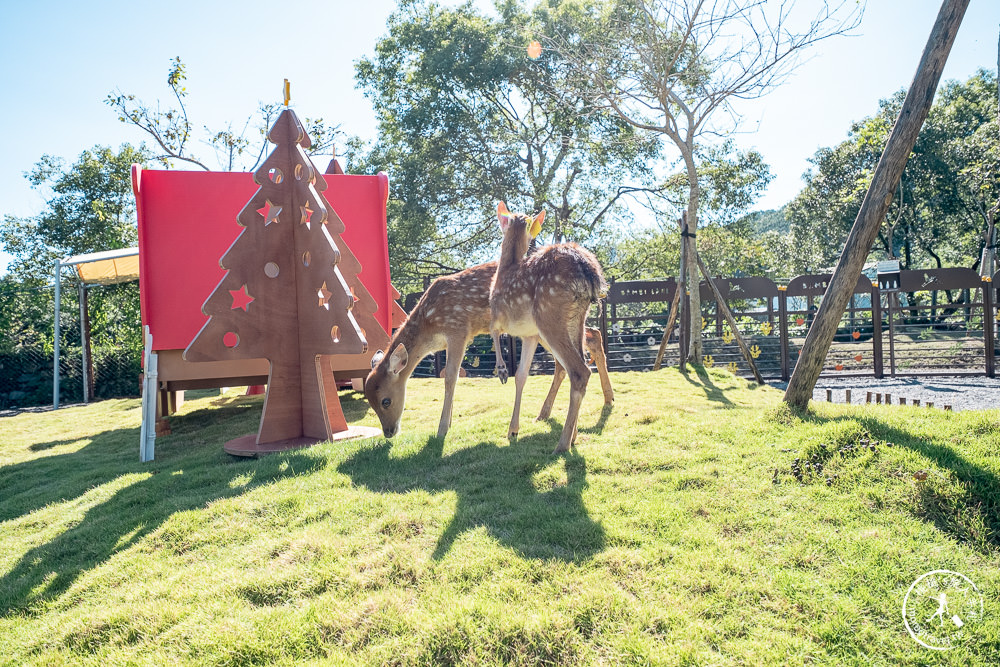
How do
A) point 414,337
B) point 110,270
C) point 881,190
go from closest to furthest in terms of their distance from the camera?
1. point 881,190
2. point 414,337
3. point 110,270

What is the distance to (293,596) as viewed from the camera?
127 inches

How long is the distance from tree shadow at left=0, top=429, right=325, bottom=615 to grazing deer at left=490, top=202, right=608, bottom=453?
229 cm

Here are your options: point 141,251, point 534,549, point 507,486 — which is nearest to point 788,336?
point 507,486

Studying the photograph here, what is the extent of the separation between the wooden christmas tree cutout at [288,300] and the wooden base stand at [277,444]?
0.04ft

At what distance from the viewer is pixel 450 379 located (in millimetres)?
6145

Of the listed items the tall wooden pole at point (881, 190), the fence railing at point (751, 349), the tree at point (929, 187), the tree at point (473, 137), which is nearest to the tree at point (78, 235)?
the fence railing at point (751, 349)

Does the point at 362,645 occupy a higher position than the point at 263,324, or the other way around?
the point at 263,324

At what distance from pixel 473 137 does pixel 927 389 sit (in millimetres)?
16945

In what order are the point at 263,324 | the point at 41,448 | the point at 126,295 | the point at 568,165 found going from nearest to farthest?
1. the point at 263,324
2. the point at 41,448
3. the point at 126,295
4. the point at 568,165

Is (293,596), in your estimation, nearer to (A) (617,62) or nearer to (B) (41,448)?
(B) (41,448)

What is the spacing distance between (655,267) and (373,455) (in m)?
19.2

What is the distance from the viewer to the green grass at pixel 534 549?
2.70 metres

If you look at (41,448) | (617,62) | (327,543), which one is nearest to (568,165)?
(617,62)

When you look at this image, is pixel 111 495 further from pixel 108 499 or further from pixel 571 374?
pixel 571 374
